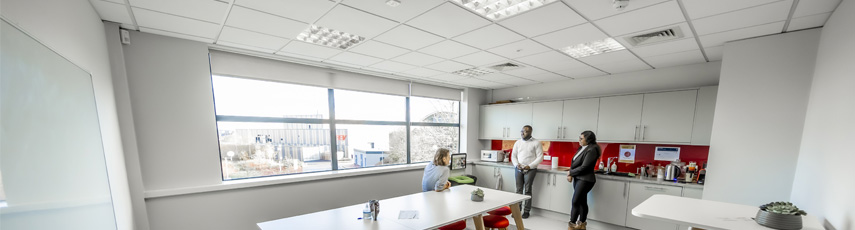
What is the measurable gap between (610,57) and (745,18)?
119 cm

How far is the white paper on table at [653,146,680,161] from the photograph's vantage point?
382cm

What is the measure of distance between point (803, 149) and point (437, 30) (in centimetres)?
328

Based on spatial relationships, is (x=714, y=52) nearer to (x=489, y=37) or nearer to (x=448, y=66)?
(x=489, y=37)

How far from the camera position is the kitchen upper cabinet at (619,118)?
392 centimetres

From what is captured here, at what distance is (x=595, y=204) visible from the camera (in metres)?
4.05

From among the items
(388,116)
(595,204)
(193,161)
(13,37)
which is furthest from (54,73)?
(595,204)

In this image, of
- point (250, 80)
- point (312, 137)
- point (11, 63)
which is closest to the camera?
point (11, 63)

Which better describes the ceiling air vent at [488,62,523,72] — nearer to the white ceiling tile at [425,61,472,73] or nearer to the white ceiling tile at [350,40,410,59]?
the white ceiling tile at [425,61,472,73]

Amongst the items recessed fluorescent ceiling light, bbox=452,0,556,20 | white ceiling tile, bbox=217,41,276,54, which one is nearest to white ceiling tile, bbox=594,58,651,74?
recessed fluorescent ceiling light, bbox=452,0,556,20

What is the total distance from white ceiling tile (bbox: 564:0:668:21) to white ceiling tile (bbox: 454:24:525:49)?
0.59 m

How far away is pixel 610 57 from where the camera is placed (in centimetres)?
323

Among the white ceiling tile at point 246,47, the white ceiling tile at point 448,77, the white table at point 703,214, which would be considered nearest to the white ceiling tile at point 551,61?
the white ceiling tile at point 448,77

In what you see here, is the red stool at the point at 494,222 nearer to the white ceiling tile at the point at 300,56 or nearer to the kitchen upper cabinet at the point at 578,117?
the kitchen upper cabinet at the point at 578,117

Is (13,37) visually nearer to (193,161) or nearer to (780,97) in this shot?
(193,161)
